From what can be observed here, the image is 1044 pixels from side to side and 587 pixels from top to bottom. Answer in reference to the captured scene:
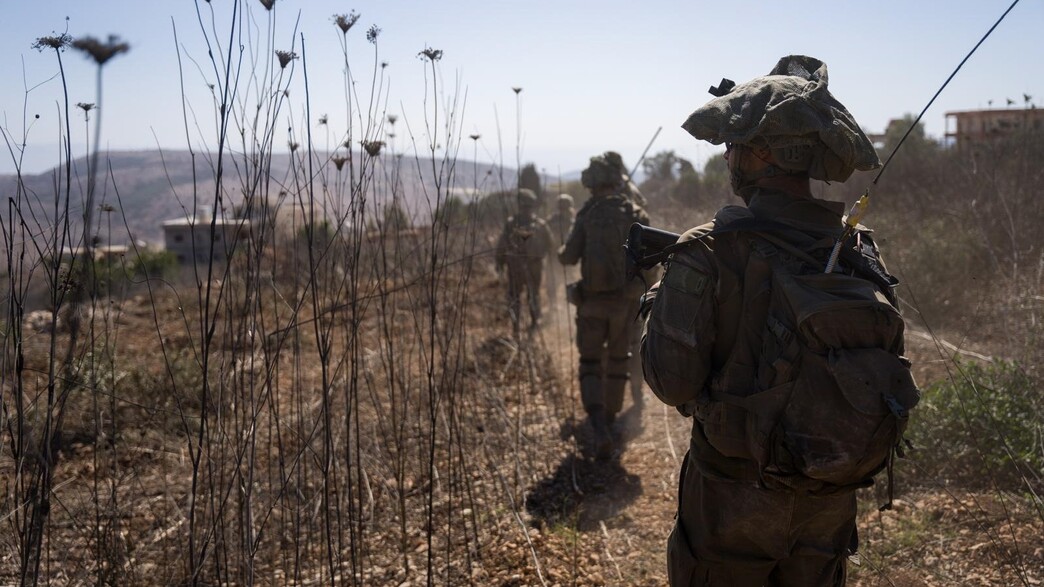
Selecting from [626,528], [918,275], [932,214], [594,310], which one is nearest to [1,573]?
[626,528]

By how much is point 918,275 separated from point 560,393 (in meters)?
4.48

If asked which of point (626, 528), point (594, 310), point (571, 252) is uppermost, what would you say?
point (571, 252)

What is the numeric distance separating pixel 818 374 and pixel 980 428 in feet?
9.04

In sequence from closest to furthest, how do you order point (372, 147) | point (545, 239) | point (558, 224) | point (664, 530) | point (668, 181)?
point (372, 147)
point (664, 530)
point (558, 224)
point (545, 239)
point (668, 181)

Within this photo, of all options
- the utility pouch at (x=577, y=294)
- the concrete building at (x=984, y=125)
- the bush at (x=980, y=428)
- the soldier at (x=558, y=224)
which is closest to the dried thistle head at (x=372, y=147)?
the utility pouch at (x=577, y=294)

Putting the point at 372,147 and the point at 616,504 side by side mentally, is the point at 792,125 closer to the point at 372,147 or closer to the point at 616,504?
the point at 372,147

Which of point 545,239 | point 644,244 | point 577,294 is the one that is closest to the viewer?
point 644,244

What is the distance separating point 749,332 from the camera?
1.88m

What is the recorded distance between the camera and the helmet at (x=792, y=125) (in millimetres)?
1830

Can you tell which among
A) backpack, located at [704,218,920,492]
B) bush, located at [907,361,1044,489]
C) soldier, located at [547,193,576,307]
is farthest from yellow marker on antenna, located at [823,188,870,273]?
soldier, located at [547,193,576,307]

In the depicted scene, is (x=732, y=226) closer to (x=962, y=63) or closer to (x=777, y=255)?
(x=777, y=255)

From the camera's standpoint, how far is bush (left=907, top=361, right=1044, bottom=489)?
367cm

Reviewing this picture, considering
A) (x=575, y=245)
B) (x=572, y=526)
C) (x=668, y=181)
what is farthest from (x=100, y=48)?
(x=668, y=181)

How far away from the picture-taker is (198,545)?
310 centimetres
